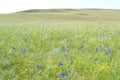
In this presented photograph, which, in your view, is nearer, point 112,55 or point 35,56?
point 35,56

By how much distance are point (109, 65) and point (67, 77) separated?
1.06 metres

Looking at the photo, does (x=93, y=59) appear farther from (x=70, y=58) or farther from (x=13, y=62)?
(x=13, y=62)

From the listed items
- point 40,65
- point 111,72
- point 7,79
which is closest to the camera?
point 7,79

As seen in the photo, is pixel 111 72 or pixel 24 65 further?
pixel 24 65

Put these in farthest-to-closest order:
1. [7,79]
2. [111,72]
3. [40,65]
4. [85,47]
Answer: [85,47]
[40,65]
[111,72]
[7,79]

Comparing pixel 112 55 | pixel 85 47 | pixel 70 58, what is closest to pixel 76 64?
pixel 70 58

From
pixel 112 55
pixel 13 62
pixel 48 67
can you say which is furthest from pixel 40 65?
pixel 112 55

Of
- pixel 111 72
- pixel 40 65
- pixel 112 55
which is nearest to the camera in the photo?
pixel 111 72

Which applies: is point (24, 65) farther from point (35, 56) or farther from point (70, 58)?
point (70, 58)

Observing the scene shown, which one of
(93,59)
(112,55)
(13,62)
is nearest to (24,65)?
(13,62)

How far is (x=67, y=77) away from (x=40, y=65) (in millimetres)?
754

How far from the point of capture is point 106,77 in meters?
3.54

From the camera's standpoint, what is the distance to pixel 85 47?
5.87 meters

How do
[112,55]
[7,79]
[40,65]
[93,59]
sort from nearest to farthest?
[7,79] < [40,65] < [93,59] < [112,55]
